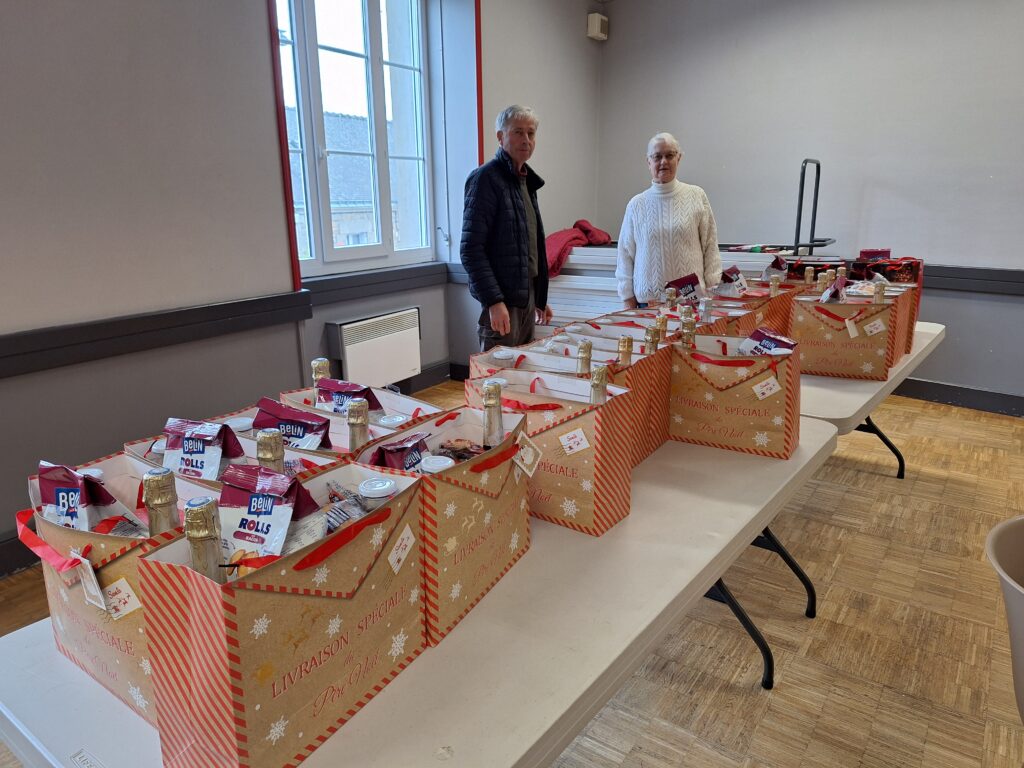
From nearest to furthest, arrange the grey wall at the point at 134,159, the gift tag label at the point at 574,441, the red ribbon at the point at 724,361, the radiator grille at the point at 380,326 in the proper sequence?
the gift tag label at the point at 574,441 < the red ribbon at the point at 724,361 < the grey wall at the point at 134,159 < the radiator grille at the point at 380,326

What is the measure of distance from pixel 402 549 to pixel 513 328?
232 centimetres

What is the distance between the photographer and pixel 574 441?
1092mm

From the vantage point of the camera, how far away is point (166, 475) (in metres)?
0.75

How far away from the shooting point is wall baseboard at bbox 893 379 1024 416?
396 centimetres

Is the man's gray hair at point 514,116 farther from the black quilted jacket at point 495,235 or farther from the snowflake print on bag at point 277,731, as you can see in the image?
the snowflake print on bag at point 277,731

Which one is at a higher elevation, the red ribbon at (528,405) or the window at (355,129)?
the window at (355,129)

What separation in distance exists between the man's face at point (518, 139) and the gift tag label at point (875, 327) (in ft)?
4.72

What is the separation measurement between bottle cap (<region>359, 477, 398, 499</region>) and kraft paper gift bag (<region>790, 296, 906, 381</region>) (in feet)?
5.47

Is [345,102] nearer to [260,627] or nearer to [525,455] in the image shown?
[525,455]

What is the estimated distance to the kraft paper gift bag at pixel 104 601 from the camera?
728mm

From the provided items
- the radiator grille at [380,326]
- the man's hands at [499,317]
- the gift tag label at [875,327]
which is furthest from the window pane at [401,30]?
the gift tag label at [875,327]

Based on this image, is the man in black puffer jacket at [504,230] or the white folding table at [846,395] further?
the man in black puffer jacket at [504,230]

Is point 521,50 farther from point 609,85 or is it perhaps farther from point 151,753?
point 151,753

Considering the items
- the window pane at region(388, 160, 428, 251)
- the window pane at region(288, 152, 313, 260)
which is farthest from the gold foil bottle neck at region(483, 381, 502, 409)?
the window pane at region(388, 160, 428, 251)
